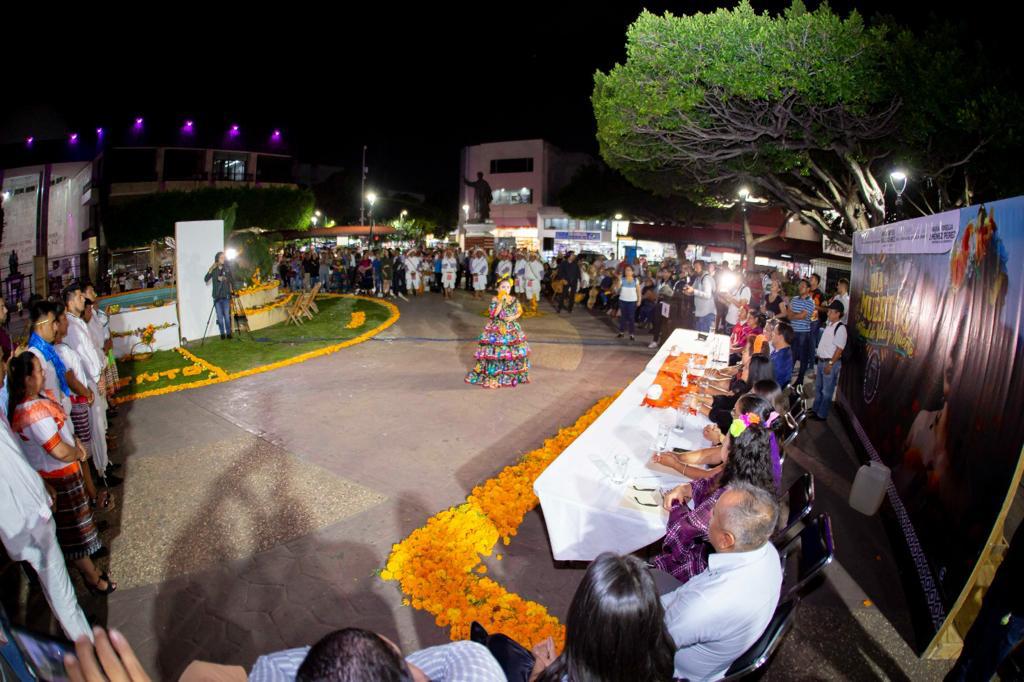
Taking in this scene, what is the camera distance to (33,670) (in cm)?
175

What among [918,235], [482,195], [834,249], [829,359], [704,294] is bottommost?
[829,359]

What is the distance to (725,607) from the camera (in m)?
2.26

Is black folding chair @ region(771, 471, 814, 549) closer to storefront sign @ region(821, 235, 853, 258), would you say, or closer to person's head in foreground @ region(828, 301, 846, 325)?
person's head in foreground @ region(828, 301, 846, 325)

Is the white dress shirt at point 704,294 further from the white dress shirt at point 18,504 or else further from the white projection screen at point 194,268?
the white dress shirt at point 18,504

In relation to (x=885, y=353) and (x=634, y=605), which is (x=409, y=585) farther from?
(x=885, y=353)

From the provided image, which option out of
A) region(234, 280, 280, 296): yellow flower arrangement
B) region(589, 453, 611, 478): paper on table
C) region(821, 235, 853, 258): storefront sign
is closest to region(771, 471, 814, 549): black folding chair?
region(589, 453, 611, 478): paper on table

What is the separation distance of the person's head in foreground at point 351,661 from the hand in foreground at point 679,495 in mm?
2402

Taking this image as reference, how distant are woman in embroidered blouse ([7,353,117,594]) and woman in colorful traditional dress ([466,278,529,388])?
549cm

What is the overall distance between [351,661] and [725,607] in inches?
61.9

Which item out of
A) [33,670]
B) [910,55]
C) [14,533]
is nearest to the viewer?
[33,670]

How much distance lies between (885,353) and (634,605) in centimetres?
574

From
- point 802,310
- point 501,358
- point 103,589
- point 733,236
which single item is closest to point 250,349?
point 501,358

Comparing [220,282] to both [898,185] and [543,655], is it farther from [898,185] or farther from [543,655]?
[898,185]

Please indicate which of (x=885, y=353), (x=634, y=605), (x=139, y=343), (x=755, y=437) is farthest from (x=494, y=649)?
(x=139, y=343)
